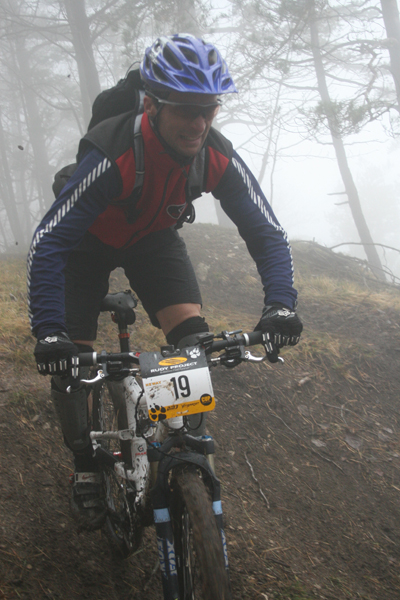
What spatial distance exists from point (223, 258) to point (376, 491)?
6384mm

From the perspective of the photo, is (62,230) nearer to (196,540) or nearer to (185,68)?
(185,68)

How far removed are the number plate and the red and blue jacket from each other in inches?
20.8

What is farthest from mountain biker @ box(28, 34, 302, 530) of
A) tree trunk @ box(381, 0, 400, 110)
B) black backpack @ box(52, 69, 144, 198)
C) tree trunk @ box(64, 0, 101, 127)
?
tree trunk @ box(381, 0, 400, 110)

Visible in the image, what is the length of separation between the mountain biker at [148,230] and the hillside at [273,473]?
354 millimetres

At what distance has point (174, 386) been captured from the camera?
187cm

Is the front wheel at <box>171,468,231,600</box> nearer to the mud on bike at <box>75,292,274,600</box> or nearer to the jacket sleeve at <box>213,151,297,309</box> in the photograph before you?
the mud on bike at <box>75,292,274,600</box>

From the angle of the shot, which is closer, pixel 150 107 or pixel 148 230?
pixel 150 107

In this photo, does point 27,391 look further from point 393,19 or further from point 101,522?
point 393,19

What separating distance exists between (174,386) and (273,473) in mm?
2460

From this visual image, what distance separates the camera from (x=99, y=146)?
7.59 ft

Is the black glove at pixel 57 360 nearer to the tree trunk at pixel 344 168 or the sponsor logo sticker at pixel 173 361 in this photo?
the sponsor logo sticker at pixel 173 361

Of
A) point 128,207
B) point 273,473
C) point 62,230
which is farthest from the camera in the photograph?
point 273,473

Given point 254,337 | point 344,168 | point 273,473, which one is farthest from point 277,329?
point 344,168

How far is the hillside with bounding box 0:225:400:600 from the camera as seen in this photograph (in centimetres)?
258
